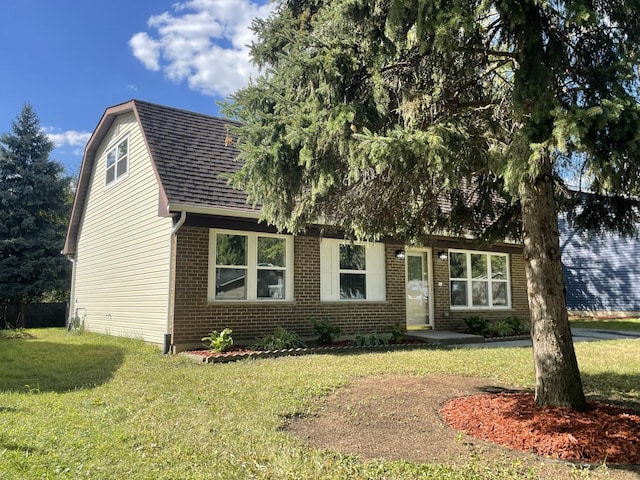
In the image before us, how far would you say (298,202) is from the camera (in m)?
5.75

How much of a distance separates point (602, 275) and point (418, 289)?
1428 cm

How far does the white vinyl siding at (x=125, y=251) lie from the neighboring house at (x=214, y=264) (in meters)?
0.05

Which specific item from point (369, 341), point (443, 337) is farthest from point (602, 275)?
point (369, 341)

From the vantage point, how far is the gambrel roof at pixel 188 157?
1005 centimetres

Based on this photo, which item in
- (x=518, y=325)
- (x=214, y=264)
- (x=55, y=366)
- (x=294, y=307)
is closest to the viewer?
(x=55, y=366)

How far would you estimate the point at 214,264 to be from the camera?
1041 centimetres

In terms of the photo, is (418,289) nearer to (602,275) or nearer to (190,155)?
(190,155)

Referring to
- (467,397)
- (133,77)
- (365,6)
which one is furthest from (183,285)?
(133,77)

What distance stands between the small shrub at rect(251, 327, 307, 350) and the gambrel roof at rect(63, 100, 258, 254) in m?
2.69

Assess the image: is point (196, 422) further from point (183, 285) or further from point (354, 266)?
point (354, 266)

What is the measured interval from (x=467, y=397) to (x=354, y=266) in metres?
6.83

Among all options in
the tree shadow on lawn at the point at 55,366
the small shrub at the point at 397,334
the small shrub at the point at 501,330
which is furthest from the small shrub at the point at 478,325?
the tree shadow on lawn at the point at 55,366

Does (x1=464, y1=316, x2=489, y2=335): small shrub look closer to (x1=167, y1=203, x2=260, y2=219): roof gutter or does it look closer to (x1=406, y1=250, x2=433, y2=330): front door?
(x1=406, y1=250, x2=433, y2=330): front door

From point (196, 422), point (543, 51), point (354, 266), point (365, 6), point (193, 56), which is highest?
point (193, 56)
